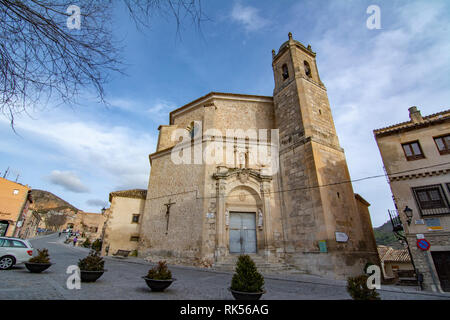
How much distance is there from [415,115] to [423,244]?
7502 millimetres

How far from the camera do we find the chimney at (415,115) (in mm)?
12038

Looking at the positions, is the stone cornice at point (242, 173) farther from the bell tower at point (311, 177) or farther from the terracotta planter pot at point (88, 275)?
the terracotta planter pot at point (88, 275)

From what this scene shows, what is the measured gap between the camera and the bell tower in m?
10.1

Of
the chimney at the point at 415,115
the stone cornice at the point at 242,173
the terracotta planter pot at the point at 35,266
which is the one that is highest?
the chimney at the point at 415,115

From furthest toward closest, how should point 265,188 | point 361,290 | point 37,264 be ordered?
1. point 265,188
2. point 37,264
3. point 361,290

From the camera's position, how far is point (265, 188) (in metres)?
13.2

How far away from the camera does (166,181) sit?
15.7 meters

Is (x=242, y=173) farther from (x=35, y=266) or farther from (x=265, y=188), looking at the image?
(x=35, y=266)

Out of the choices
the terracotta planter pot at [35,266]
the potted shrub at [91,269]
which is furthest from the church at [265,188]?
the terracotta planter pot at [35,266]

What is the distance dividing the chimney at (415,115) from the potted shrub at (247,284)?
1293 cm

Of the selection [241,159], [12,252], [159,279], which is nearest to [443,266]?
[241,159]
